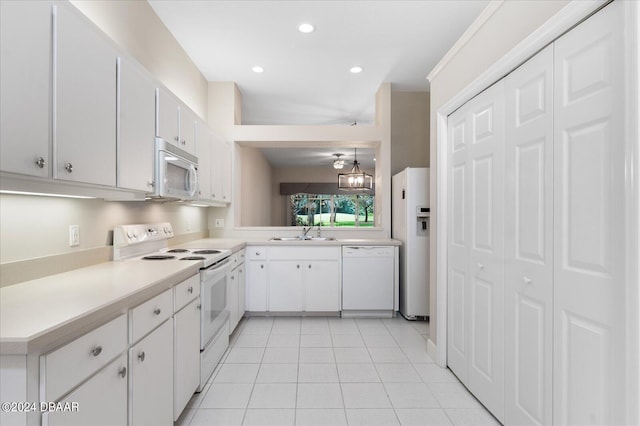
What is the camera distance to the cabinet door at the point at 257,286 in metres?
3.88

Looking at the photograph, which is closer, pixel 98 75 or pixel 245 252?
pixel 98 75

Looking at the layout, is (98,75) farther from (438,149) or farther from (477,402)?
(477,402)

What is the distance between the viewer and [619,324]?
1.14 m

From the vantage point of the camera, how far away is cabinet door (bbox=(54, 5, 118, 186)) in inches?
54.0

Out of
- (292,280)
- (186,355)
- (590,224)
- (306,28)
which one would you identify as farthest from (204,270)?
(306,28)

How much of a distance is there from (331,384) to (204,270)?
1.21m

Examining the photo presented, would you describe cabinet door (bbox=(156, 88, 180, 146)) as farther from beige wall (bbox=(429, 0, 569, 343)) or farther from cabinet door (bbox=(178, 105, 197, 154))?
beige wall (bbox=(429, 0, 569, 343))

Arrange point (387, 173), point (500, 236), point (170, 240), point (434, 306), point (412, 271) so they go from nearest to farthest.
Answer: point (500, 236), point (434, 306), point (170, 240), point (412, 271), point (387, 173)

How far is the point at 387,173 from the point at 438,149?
1.79m

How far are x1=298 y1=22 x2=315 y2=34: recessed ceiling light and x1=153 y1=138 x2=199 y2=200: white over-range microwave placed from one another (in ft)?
4.99

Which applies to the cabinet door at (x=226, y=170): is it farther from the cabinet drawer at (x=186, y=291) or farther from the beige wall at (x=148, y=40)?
the cabinet drawer at (x=186, y=291)

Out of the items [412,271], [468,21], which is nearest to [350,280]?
[412,271]

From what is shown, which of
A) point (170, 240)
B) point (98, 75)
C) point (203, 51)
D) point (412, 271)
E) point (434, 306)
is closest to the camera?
point (98, 75)

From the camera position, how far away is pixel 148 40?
106 inches
